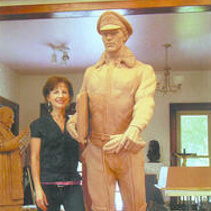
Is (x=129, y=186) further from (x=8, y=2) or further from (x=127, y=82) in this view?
(x=8, y=2)

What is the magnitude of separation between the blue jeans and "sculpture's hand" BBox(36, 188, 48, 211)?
0.01m

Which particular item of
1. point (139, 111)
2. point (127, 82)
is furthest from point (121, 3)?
point (139, 111)

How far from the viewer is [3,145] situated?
147cm

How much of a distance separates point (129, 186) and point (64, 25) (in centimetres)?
70

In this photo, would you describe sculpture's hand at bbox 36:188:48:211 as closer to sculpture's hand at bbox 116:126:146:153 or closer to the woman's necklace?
the woman's necklace

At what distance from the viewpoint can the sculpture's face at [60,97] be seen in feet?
4.24

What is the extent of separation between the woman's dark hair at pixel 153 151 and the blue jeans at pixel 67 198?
0.94 feet

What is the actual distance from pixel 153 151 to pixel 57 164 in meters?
0.35

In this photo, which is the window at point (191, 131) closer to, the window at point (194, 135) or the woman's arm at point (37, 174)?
the window at point (194, 135)

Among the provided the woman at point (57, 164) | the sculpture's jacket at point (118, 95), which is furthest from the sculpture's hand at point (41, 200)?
the sculpture's jacket at point (118, 95)

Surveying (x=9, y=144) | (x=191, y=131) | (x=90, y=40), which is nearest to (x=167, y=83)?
(x=191, y=131)

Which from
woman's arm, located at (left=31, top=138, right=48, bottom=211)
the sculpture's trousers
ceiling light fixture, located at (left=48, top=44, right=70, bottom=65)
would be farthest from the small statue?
the sculpture's trousers

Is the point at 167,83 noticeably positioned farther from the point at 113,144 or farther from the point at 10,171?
the point at 10,171

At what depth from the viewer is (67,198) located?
1254mm
